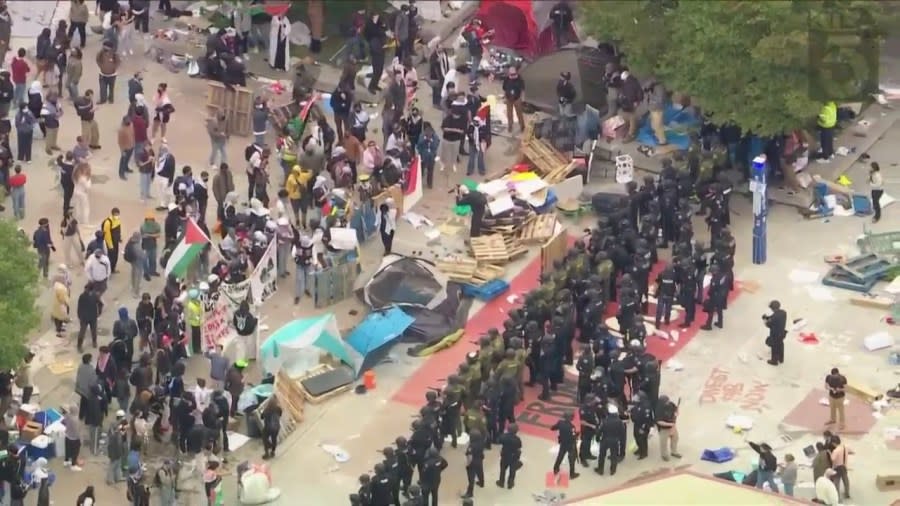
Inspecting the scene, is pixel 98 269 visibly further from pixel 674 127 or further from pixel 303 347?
Result: pixel 674 127

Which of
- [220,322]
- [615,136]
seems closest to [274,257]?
[220,322]

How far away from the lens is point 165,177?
4231 centimetres

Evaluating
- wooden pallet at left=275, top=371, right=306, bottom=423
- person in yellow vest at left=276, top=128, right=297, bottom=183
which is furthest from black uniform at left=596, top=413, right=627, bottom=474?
person in yellow vest at left=276, top=128, right=297, bottom=183

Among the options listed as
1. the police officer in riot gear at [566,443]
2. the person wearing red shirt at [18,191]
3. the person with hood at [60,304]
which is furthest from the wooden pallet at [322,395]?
the person wearing red shirt at [18,191]

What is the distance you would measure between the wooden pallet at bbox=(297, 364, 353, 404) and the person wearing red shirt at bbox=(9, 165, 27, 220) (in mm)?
7386

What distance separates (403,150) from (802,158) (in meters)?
7.55

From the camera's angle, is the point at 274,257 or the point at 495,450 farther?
the point at 274,257

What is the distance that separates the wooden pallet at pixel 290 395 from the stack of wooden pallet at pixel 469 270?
171 inches

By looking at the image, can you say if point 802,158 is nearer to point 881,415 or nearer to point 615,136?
point 615,136

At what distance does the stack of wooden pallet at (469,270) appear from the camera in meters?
40.8

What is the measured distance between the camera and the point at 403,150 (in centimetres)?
4294

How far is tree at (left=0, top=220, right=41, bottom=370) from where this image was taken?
34469mm

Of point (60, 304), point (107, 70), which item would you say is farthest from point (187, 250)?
point (107, 70)

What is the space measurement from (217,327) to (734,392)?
845 cm
